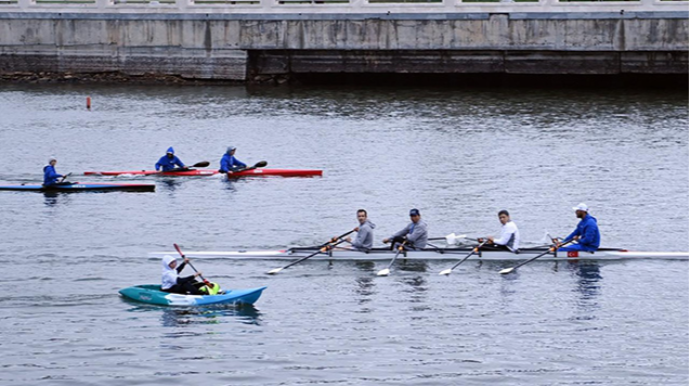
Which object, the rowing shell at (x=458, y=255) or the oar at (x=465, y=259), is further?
the rowing shell at (x=458, y=255)

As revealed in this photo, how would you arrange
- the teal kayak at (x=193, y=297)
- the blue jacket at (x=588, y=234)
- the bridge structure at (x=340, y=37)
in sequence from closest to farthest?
the teal kayak at (x=193, y=297) < the blue jacket at (x=588, y=234) < the bridge structure at (x=340, y=37)

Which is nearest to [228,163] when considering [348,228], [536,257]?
[348,228]

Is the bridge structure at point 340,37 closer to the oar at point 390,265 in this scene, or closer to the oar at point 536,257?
the oar at point 536,257

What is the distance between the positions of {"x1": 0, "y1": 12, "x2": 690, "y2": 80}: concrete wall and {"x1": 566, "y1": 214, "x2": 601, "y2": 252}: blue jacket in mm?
26672

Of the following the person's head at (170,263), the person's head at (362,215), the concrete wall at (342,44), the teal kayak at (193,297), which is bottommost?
the teal kayak at (193,297)

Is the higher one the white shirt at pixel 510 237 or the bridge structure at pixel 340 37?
the bridge structure at pixel 340 37

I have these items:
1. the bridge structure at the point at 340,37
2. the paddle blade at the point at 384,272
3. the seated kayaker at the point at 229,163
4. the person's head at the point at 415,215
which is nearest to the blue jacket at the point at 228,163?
the seated kayaker at the point at 229,163

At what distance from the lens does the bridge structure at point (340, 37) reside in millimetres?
55562

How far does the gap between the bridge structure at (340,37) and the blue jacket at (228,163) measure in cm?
1846

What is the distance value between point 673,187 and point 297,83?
2860 centimetres

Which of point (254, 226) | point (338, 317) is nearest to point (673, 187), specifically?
point (254, 226)

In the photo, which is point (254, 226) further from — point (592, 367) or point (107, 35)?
point (107, 35)

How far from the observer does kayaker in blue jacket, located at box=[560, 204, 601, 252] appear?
2939cm

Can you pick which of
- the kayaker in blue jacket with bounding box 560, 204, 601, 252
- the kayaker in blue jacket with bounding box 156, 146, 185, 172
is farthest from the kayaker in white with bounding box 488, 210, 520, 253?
the kayaker in blue jacket with bounding box 156, 146, 185, 172
